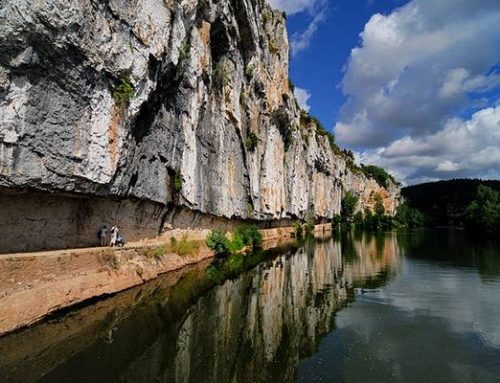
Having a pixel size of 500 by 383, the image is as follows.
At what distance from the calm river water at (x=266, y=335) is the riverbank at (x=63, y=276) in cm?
49

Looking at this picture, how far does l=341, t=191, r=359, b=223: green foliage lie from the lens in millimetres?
113688

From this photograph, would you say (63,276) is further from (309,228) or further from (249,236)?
(309,228)

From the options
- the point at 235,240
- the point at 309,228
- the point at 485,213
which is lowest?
the point at 235,240

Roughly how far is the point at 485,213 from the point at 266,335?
2963 inches

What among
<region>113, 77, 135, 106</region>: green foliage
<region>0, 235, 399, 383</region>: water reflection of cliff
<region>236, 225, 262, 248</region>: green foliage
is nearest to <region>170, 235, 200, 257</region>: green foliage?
<region>0, 235, 399, 383</region>: water reflection of cliff

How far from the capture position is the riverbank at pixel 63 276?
11.6m

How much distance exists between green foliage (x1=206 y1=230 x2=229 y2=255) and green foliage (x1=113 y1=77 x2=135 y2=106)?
15.7 m

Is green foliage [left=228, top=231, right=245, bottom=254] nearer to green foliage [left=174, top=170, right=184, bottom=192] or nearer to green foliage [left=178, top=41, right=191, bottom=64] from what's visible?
green foliage [left=174, top=170, right=184, bottom=192]

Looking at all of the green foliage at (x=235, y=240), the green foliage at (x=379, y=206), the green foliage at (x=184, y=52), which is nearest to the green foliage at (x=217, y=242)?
the green foliage at (x=235, y=240)

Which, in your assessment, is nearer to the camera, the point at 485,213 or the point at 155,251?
the point at 155,251

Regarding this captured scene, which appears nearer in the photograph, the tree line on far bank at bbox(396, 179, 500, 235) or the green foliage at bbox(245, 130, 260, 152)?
the green foliage at bbox(245, 130, 260, 152)

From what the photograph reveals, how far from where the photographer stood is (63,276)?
1384 centimetres

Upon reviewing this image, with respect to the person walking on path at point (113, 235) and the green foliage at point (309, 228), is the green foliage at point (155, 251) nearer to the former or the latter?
the person walking on path at point (113, 235)

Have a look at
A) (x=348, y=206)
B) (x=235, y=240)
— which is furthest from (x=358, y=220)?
(x=235, y=240)
